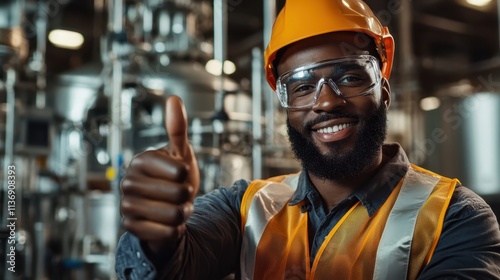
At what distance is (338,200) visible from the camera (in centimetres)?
136

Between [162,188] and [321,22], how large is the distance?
26.6 inches

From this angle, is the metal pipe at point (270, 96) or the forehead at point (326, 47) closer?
the forehead at point (326, 47)

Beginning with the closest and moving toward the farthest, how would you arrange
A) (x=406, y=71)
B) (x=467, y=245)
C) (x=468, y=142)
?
(x=467, y=245)
(x=468, y=142)
(x=406, y=71)

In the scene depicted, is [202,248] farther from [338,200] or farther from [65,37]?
[65,37]

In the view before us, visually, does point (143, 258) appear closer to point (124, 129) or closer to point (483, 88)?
point (124, 129)

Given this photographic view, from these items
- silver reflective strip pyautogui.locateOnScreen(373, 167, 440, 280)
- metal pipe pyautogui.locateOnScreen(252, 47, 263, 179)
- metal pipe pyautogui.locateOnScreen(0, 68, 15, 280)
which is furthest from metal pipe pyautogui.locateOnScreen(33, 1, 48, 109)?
silver reflective strip pyautogui.locateOnScreen(373, 167, 440, 280)

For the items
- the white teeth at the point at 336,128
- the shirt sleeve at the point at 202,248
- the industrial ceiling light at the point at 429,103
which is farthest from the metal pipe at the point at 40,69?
the industrial ceiling light at the point at 429,103

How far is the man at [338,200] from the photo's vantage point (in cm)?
116

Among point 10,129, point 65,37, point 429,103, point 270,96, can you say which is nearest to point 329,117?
point 10,129

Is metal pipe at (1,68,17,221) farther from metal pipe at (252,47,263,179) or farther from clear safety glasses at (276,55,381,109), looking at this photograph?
clear safety glasses at (276,55,381,109)

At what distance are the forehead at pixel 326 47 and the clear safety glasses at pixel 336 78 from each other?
0.02 meters

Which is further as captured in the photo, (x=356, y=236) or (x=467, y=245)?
(x=356, y=236)

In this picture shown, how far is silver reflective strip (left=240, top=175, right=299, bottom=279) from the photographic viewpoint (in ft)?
4.33

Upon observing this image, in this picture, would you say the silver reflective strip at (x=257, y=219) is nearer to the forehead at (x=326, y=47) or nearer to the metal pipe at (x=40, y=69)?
the forehead at (x=326, y=47)
